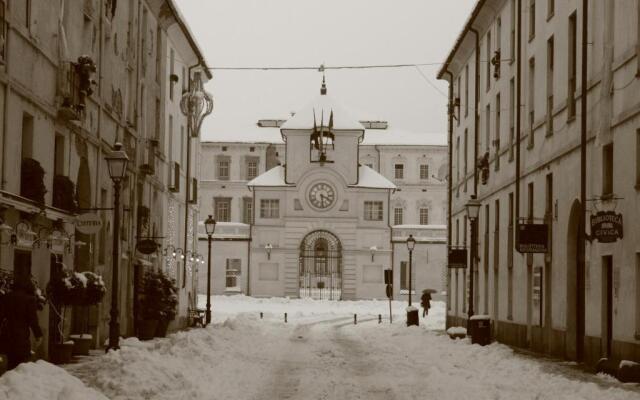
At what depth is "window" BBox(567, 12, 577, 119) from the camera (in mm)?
27547

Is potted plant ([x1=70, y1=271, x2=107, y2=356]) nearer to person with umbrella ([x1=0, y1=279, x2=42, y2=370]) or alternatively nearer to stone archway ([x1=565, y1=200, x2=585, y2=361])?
person with umbrella ([x1=0, y1=279, x2=42, y2=370])

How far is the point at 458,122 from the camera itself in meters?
50.4

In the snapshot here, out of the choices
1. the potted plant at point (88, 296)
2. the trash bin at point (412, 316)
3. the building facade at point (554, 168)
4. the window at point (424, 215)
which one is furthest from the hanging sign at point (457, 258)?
the window at point (424, 215)

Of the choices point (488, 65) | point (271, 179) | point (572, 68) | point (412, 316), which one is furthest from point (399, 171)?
point (572, 68)

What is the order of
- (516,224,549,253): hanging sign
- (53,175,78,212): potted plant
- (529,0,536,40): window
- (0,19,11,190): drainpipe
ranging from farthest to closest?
(529,0,536,40): window
(516,224,549,253): hanging sign
(53,175,78,212): potted plant
(0,19,11,190): drainpipe

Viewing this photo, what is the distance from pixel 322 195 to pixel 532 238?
5265cm

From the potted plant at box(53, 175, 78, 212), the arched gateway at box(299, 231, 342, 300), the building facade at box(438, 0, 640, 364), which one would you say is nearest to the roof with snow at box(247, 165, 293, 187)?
the arched gateway at box(299, 231, 342, 300)

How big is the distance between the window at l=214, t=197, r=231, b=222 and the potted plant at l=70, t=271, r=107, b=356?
77.6 meters

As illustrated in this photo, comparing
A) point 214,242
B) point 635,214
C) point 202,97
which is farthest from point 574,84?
point 214,242

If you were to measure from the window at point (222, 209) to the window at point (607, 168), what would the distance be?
80.5 meters

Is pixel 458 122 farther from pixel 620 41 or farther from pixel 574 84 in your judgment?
pixel 620 41

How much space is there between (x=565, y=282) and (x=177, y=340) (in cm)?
948

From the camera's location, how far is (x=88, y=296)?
24047 mm

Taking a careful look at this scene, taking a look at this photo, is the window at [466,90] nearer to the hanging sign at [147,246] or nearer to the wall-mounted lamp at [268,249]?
the hanging sign at [147,246]
